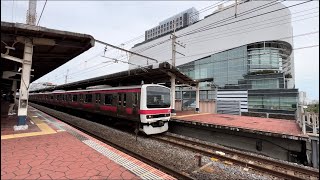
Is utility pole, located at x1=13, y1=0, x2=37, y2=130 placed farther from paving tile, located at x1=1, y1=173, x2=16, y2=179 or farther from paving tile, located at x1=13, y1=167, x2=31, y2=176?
paving tile, located at x1=1, y1=173, x2=16, y2=179

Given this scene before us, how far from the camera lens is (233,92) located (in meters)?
38.1

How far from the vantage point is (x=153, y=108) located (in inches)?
429

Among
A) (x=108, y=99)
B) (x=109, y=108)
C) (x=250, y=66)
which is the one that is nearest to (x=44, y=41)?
(x=108, y=99)

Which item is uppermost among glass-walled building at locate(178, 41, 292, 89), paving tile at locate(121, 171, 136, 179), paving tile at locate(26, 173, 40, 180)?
glass-walled building at locate(178, 41, 292, 89)

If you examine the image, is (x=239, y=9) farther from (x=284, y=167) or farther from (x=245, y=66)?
(x=284, y=167)

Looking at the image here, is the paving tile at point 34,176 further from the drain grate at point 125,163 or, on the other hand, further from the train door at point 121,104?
the train door at point 121,104

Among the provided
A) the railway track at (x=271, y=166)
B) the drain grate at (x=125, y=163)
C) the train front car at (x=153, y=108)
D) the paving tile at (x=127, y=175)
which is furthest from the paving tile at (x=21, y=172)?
the train front car at (x=153, y=108)

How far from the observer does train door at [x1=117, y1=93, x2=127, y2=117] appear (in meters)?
11.9

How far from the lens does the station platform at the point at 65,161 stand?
4.26 meters

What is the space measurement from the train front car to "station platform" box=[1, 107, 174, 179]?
395cm

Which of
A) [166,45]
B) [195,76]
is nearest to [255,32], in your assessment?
[195,76]

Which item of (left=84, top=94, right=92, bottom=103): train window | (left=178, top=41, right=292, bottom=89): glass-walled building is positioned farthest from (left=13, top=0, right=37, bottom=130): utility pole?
(left=178, top=41, right=292, bottom=89): glass-walled building

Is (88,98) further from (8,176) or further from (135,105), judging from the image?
(8,176)

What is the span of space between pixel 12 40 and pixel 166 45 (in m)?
59.3
